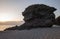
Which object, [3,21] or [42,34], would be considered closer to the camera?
[42,34]

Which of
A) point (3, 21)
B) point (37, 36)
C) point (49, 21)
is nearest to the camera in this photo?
point (37, 36)

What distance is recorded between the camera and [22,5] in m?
2.08

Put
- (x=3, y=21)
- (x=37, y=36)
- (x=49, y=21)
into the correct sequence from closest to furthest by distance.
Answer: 1. (x=37, y=36)
2. (x=49, y=21)
3. (x=3, y=21)

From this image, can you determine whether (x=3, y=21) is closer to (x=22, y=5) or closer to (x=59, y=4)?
(x=22, y=5)

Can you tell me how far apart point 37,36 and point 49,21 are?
427 mm

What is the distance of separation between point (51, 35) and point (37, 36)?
82 millimetres

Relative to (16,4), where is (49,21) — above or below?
below

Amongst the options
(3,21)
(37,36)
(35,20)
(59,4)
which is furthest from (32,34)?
(59,4)

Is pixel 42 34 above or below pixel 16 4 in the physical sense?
below

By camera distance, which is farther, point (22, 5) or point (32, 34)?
point (22, 5)

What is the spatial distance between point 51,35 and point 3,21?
1211 millimetres

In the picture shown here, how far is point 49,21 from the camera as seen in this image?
126 centimetres

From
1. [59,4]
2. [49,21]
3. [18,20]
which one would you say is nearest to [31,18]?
[49,21]

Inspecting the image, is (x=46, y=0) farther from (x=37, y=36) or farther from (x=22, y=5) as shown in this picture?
(x=37, y=36)
